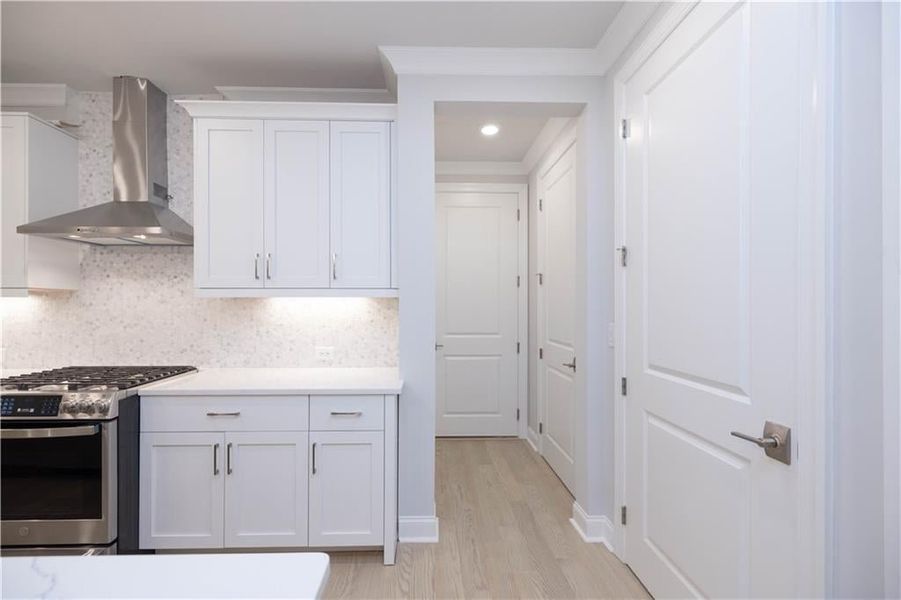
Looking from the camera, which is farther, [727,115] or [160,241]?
[160,241]

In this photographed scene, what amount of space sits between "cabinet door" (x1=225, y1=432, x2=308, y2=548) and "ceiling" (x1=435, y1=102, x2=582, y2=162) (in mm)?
1893

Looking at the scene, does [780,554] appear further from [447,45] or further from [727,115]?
[447,45]

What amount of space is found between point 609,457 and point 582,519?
40cm

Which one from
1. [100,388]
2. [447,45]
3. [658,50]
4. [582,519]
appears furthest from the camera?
[582,519]

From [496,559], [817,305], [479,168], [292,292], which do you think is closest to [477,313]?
[479,168]

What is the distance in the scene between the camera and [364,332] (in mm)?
3188

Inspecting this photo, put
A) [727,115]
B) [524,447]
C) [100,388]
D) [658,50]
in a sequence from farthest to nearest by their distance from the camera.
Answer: [524,447], [100,388], [658,50], [727,115]

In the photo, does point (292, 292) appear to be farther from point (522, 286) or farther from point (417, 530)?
point (522, 286)

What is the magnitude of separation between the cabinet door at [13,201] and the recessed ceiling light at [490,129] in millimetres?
2717

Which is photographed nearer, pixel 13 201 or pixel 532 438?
pixel 13 201

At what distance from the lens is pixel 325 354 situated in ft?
10.4

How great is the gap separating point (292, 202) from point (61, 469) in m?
1.60

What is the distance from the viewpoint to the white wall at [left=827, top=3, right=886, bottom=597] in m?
1.25

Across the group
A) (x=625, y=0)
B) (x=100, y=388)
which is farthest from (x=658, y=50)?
(x=100, y=388)
